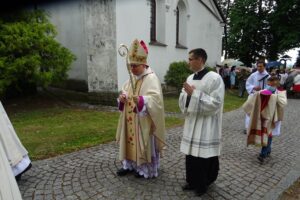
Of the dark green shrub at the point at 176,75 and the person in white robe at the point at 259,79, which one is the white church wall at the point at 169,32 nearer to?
the dark green shrub at the point at 176,75

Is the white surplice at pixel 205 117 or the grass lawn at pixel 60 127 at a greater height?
the white surplice at pixel 205 117

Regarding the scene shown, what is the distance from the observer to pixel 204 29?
68.8 ft

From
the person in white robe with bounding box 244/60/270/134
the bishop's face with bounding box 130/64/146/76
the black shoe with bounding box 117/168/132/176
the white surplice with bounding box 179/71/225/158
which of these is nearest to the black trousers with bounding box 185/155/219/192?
the white surplice with bounding box 179/71/225/158

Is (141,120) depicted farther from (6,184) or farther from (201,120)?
(6,184)

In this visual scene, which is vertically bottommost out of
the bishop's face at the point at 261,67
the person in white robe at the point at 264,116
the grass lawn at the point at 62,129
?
the grass lawn at the point at 62,129

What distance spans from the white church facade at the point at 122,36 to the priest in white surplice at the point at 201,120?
4.25 metres

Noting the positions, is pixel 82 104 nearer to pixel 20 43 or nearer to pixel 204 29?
pixel 20 43

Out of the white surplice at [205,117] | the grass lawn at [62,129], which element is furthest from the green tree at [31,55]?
the white surplice at [205,117]

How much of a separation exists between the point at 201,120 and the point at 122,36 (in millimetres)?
8863

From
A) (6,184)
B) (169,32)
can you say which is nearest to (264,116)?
(6,184)

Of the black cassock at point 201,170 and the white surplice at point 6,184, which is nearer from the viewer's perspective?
the white surplice at point 6,184

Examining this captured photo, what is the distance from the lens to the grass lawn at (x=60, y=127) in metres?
6.43

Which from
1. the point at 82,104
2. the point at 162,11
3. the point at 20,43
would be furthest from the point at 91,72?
the point at 162,11

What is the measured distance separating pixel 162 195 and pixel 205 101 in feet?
4.89
